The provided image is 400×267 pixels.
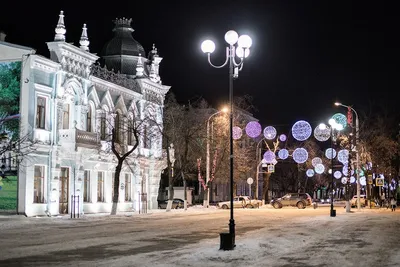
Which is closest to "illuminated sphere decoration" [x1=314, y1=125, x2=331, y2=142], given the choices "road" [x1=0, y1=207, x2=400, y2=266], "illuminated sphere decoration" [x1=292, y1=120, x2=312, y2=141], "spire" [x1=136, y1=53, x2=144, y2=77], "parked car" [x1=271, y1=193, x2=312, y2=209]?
"illuminated sphere decoration" [x1=292, y1=120, x2=312, y2=141]

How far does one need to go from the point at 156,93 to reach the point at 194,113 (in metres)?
13.1

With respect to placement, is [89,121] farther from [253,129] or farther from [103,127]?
[253,129]

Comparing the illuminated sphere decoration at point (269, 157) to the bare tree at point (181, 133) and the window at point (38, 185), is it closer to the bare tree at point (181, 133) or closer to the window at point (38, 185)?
the bare tree at point (181, 133)

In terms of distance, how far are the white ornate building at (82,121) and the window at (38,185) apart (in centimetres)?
6

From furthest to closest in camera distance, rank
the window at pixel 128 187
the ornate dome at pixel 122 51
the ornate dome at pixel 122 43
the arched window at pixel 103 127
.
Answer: the ornate dome at pixel 122 43, the ornate dome at pixel 122 51, the window at pixel 128 187, the arched window at pixel 103 127

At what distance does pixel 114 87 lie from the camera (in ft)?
156

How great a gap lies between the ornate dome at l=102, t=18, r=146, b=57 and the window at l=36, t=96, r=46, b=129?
48.9 ft

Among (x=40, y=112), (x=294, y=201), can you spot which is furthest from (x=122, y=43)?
(x=294, y=201)

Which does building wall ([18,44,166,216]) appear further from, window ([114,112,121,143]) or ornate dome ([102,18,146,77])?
ornate dome ([102,18,146,77])

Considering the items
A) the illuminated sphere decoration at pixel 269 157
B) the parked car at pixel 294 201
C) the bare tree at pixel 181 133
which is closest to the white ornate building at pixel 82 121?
the bare tree at pixel 181 133

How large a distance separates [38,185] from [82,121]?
6244mm

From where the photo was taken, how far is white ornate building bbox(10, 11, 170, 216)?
38000mm

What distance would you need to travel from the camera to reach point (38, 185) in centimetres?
3862

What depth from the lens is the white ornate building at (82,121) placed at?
38.0 metres
